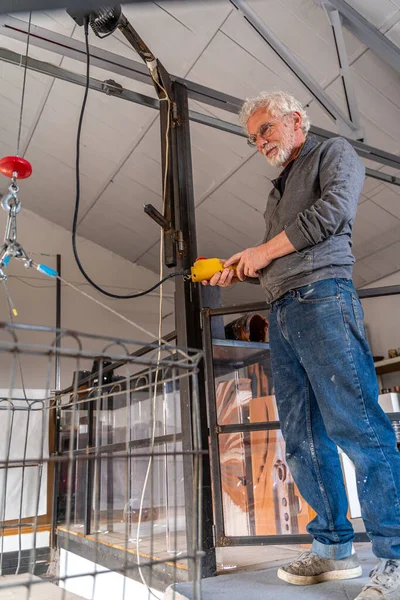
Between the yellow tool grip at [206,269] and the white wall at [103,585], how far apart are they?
903mm

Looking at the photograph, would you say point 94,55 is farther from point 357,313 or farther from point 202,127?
point 357,313

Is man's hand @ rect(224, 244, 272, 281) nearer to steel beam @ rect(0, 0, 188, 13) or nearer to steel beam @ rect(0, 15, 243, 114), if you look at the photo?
steel beam @ rect(0, 0, 188, 13)

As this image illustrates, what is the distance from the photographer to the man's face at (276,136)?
4.86 ft

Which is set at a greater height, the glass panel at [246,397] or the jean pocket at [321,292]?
the jean pocket at [321,292]

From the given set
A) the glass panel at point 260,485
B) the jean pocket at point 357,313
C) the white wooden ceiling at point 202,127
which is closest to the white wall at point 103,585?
the glass panel at point 260,485

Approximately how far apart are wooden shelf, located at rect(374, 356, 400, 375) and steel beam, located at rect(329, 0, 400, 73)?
2322 mm

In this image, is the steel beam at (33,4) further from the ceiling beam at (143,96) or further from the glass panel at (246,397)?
the ceiling beam at (143,96)

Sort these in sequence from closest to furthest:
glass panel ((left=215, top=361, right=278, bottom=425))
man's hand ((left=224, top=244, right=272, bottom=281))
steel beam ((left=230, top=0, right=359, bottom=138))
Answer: man's hand ((left=224, top=244, right=272, bottom=281)) → glass panel ((left=215, top=361, right=278, bottom=425)) → steel beam ((left=230, top=0, right=359, bottom=138))

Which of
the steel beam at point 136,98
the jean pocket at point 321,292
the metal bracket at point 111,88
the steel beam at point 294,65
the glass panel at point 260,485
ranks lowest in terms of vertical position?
the glass panel at point 260,485

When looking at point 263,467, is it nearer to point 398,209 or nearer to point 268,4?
point 268,4

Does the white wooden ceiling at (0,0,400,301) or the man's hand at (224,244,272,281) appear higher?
the white wooden ceiling at (0,0,400,301)

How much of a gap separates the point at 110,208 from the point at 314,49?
2.73 metres

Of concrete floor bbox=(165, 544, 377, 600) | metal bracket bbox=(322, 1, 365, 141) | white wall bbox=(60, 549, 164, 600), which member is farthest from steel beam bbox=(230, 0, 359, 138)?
white wall bbox=(60, 549, 164, 600)

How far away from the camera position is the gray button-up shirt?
4.14ft
